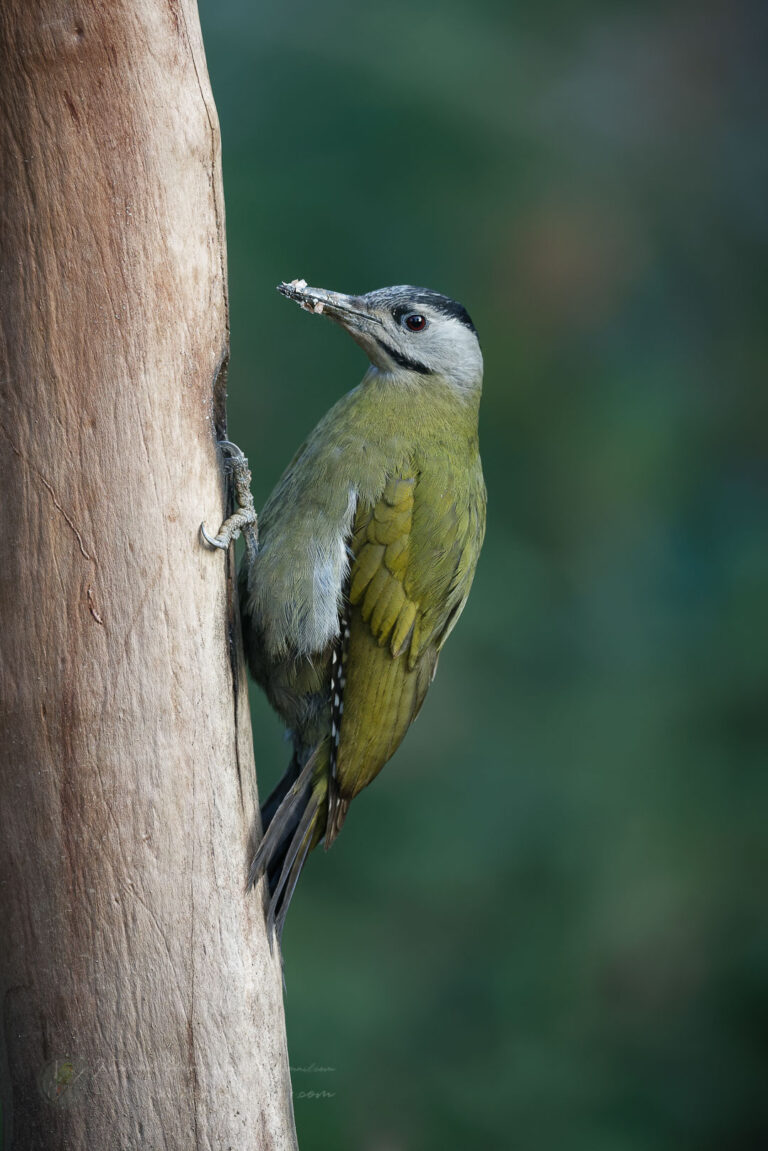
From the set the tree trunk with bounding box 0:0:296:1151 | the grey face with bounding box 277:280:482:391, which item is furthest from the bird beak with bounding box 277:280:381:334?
the tree trunk with bounding box 0:0:296:1151

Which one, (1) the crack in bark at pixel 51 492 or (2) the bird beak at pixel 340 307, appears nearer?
(1) the crack in bark at pixel 51 492

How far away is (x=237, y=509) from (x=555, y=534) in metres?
1.61

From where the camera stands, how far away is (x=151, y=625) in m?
1.52

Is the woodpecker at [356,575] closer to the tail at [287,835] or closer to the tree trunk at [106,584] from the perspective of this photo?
the tail at [287,835]

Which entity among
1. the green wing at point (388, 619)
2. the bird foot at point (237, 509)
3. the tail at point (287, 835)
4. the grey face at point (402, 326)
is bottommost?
the tail at point (287, 835)

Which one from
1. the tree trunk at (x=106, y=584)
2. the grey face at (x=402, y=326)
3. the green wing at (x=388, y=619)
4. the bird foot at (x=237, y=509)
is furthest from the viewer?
the grey face at (x=402, y=326)

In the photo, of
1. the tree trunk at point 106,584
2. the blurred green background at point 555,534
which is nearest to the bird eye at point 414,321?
the tree trunk at point 106,584

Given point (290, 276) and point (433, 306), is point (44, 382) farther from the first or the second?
point (290, 276)

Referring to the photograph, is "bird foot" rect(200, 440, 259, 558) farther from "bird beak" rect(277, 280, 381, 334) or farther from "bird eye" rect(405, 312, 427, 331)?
"bird eye" rect(405, 312, 427, 331)

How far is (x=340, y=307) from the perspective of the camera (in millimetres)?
2086

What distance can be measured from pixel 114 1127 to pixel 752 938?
85.6 inches

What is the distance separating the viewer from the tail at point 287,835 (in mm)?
1725

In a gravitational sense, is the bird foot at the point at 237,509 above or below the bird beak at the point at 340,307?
below


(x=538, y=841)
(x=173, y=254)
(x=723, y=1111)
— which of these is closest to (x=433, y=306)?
(x=173, y=254)
